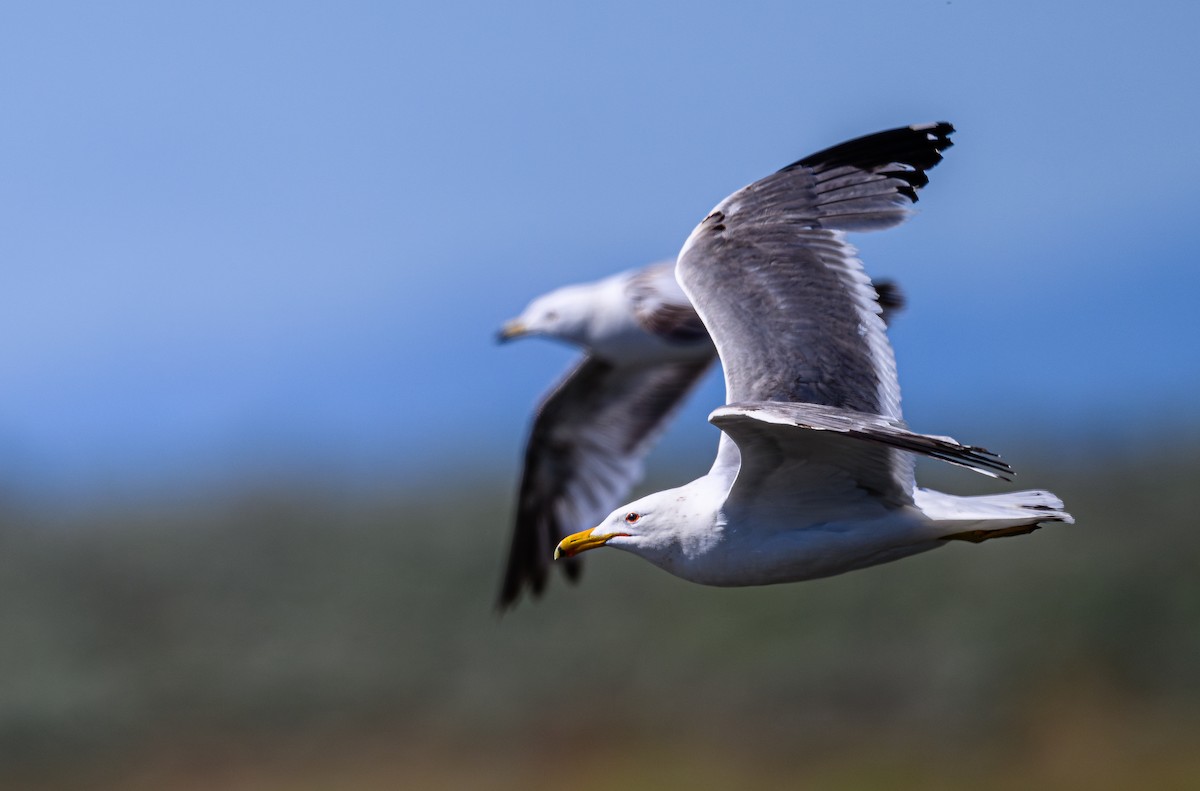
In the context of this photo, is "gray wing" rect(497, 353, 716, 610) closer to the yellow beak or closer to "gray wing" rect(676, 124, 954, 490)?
"gray wing" rect(676, 124, 954, 490)

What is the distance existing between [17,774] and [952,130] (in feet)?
77.8

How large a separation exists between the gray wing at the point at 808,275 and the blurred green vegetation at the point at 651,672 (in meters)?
17.4

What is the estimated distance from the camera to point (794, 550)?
616cm

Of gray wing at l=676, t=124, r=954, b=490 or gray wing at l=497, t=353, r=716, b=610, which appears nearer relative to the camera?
gray wing at l=676, t=124, r=954, b=490

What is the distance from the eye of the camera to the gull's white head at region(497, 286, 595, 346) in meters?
10.7

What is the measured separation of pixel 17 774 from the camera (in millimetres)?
26594

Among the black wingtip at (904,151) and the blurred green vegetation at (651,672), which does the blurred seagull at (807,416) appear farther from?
the blurred green vegetation at (651,672)

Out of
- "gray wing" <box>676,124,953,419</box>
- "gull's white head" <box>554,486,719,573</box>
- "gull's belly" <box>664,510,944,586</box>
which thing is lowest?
"gull's belly" <box>664,510,944,586</box>

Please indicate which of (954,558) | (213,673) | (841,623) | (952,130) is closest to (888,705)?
(841,623)

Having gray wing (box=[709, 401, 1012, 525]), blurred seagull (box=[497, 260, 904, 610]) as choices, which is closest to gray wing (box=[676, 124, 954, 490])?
gray wing (box=[709, 401, 1012, 525])

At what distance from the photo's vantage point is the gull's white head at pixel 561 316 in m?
10.7

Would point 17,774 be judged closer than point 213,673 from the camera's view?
Yes

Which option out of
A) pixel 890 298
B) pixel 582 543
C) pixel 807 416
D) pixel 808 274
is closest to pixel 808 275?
pixel 808 274

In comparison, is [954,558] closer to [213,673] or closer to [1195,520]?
[1195,520]
